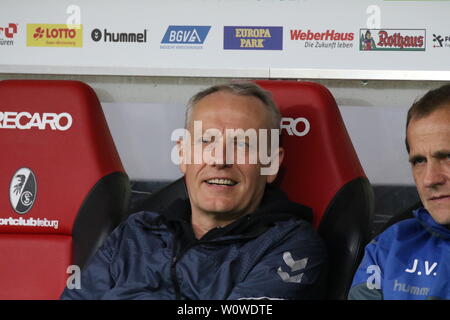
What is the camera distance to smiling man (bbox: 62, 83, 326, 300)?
1.45 m

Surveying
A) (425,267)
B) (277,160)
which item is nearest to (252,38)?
(277,160)

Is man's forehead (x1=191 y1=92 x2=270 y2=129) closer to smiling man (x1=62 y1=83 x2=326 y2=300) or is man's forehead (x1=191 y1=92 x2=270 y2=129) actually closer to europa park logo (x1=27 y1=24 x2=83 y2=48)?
smiling man (x1=62 y1=83 x2=326 y2=300)

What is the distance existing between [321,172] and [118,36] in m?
0.77

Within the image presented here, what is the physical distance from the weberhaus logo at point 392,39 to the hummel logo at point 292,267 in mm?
798

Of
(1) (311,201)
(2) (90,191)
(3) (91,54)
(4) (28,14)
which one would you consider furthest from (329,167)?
(4) (28,14)

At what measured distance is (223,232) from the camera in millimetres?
1523

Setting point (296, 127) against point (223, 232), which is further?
point (296, 127)

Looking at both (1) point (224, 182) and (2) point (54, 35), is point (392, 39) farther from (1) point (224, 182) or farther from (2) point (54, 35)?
(2) point (54, 35)

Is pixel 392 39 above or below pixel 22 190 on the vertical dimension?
above

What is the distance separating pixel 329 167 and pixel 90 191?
633 millimetres

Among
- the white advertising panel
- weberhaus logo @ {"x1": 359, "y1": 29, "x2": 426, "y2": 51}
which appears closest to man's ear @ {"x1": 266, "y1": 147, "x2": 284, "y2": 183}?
the white advertising panel

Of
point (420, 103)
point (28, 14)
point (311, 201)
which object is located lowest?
point (311, 201)
